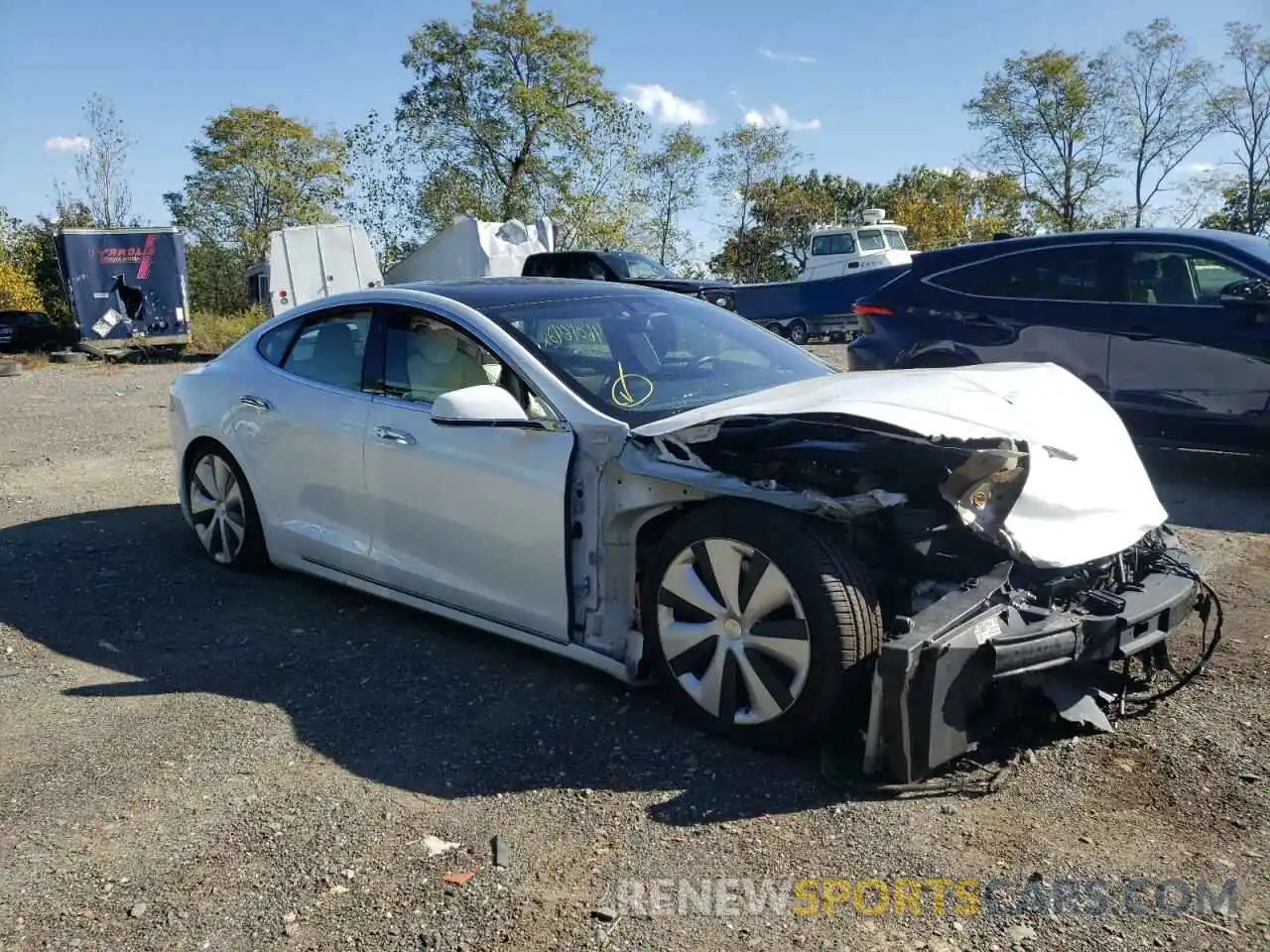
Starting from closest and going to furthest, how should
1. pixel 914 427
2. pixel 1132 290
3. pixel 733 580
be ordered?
pixel 914 427 < pixel 733 580 < pixel 1132 290

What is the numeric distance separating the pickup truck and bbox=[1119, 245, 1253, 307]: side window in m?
10.4

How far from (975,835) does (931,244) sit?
4108 centimetres

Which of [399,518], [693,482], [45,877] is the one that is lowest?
[45,877]

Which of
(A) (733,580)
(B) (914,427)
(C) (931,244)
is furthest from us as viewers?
(C) (931,244)

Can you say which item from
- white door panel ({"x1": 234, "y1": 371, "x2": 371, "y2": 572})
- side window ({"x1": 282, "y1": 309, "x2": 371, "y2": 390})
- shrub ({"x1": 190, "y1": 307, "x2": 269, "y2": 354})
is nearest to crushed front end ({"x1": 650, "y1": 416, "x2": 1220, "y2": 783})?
white door panel ({"x1": 234, "y1": 371, "x2": 371, "y2": 572})

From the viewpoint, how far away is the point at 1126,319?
23.3 feet

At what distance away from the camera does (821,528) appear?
3338 mm

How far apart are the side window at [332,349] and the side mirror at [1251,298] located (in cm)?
527

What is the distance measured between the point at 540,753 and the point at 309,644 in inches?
61.0

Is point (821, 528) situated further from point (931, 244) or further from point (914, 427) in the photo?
point (931, 244)

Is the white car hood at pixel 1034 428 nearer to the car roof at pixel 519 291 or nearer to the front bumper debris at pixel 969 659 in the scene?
the front bumper debris at pixel 969 659

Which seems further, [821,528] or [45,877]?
[821,528]

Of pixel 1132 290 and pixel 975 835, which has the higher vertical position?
pixel 1132 290

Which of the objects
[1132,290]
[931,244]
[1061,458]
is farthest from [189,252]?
[1061,458]
